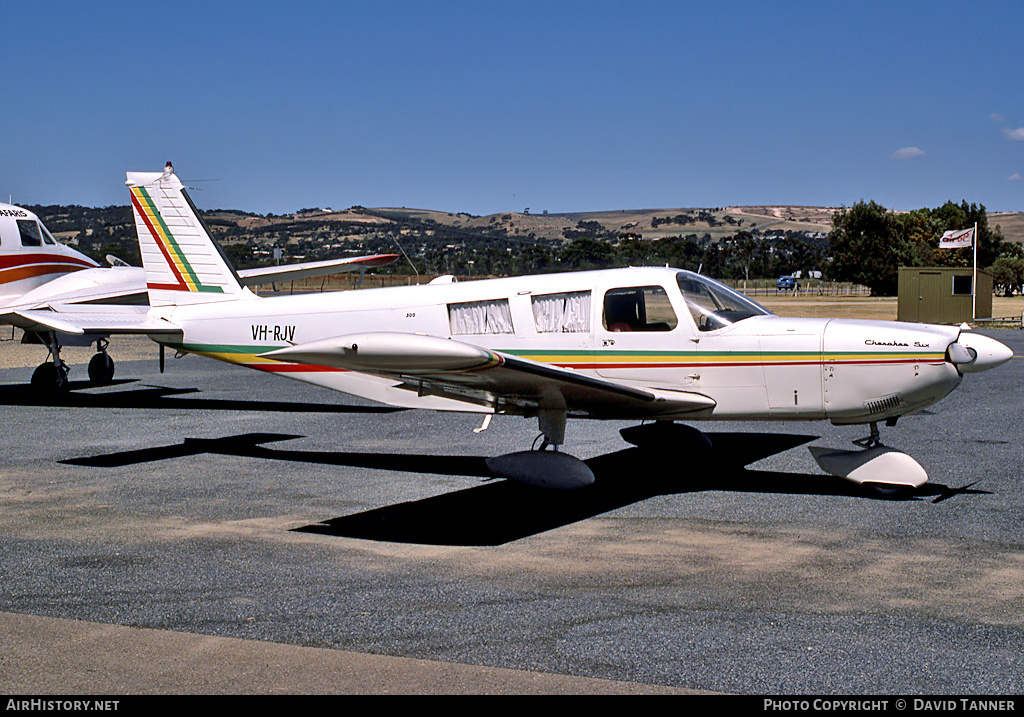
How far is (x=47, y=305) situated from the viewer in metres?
17.9

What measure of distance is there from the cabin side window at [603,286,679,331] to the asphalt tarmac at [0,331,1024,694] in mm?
1563

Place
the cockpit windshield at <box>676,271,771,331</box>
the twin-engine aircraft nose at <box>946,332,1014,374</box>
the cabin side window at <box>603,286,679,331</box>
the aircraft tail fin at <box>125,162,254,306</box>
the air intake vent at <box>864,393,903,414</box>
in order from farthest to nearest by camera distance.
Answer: the aircraft tail fin at <box>125,162,254,306</box> → the cabin side window at <box>603,286,679,331</box> → the cockpit windshield at <box>676,271,771,331</box> → the air intake vent at <box>864,393,903,414</box> → the twin-engine aircraft nose at <box>946,332,1014,374</box>

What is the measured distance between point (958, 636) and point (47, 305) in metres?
17.0

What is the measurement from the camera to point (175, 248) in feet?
41.3

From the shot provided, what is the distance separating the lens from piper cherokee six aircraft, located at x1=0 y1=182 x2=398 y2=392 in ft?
57.7

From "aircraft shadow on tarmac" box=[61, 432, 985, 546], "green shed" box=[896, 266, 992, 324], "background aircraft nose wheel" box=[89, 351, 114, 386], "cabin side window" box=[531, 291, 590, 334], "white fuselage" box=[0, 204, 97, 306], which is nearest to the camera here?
"aircraft shadow on tarmac" box=[61, 432, 985, 546]

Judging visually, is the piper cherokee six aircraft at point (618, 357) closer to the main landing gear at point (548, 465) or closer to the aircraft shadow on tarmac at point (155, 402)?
the main landing gear at point (548, 465)

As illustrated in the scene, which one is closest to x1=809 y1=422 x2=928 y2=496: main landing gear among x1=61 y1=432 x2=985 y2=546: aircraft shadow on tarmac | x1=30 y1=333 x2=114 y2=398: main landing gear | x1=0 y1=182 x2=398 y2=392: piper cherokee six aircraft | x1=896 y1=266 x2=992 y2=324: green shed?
x1=61 y1=432 x2=985 y2=546: aircraft shadow on tarmac

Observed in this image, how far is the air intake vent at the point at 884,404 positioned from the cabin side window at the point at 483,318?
11.3 ft

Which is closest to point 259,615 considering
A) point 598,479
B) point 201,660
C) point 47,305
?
point 201,660

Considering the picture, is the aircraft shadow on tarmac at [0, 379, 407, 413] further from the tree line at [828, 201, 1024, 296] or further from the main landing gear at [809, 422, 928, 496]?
the tree line at [828, 201, 1024, 296]

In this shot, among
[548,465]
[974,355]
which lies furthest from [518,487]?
[974,355]

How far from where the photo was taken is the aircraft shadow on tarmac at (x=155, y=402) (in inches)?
606
